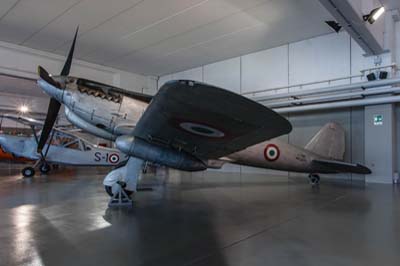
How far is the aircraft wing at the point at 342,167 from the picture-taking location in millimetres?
5926

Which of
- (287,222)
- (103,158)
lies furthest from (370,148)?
(103,158)

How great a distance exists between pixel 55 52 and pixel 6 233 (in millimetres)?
9009

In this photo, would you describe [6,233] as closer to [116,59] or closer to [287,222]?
[287,222]

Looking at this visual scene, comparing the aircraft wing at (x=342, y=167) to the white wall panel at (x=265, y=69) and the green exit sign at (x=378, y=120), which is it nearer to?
the green exit sign at (x=378, y=120)

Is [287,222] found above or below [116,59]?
below

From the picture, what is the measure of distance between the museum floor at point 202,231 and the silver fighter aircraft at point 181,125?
855mm

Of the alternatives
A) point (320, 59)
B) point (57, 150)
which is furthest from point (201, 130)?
point (57, 150)

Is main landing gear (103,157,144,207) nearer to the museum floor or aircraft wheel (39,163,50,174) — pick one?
the museum floor

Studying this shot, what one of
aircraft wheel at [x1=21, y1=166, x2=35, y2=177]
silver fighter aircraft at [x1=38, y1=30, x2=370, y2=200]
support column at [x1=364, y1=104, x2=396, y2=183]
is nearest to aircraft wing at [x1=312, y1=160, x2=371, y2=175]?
silver fighter aircraft at [x1=38, y1=30, x2=370, y2=200]

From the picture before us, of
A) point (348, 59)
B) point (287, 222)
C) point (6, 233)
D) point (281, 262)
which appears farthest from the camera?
point (348, 59)

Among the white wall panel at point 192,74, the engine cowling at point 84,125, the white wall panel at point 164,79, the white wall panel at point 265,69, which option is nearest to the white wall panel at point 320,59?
the white wall panel at point 265,69

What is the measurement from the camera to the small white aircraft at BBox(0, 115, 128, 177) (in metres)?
9.30

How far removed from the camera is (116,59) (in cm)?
1093

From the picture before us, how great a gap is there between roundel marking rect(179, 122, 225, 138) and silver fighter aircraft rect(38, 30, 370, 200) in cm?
1
